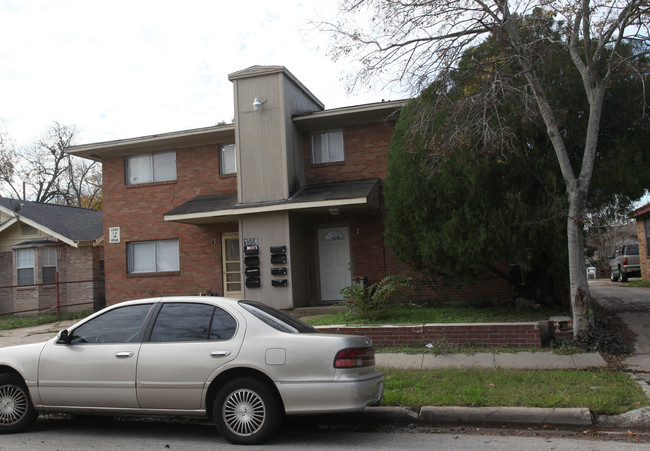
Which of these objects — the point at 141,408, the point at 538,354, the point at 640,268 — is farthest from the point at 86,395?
the point at 640,268

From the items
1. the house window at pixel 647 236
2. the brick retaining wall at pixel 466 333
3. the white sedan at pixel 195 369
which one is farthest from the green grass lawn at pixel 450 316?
the house window at pixel 647 236

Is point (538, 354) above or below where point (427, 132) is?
below

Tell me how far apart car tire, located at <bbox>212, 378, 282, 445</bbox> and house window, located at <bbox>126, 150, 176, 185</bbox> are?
506 inches

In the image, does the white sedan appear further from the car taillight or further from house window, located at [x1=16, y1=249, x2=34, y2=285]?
house window, located at [x1=16, y1=249, x2=34, y2=285]

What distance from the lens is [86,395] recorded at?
19.9 ft

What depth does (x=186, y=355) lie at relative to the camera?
5820mm

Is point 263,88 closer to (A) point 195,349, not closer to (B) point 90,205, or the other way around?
(A) point 195,349

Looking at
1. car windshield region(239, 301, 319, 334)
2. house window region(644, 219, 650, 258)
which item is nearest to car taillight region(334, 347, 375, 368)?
car windshield region(239, 301, 319, 334)

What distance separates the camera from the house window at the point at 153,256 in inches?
690

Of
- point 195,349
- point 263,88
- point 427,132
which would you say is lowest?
point 195,349

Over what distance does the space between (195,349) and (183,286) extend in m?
11.7

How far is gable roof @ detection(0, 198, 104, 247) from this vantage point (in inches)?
788

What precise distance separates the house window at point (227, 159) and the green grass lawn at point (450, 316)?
21.9 feet

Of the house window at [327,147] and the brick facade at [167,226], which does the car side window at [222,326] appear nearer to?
the house window at [327,147]
